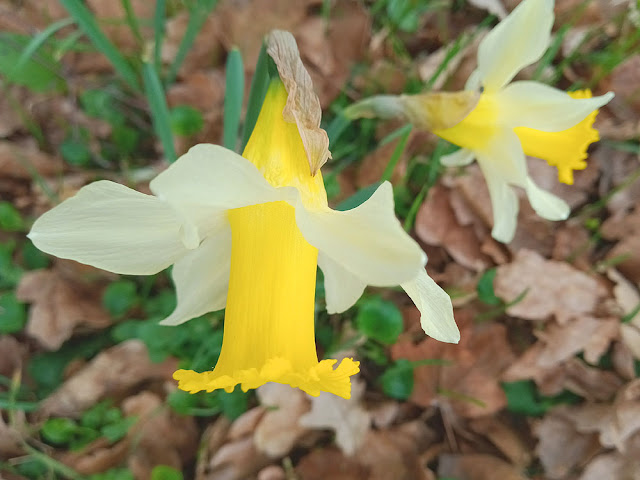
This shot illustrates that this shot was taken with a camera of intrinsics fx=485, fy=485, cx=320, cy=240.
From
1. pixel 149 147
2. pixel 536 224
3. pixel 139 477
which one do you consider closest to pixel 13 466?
pixel 139 477

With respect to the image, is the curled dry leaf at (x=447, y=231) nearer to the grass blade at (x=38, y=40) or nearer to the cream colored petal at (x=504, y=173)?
the cream colored petal at (x=504, y=173)

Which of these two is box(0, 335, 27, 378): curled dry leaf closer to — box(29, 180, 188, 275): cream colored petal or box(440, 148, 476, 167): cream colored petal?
box(29, 180, 188, 275): cream colored petal

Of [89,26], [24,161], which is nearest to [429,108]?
[89,26]

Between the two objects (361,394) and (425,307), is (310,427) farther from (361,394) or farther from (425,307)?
(425,307)

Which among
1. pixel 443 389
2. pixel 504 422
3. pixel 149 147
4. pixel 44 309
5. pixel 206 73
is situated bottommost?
pixel 504 422

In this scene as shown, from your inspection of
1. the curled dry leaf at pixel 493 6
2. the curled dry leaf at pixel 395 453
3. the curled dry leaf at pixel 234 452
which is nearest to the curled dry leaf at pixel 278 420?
the curled dry leaf at pixel 234 452

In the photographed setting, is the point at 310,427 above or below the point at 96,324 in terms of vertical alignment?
below
